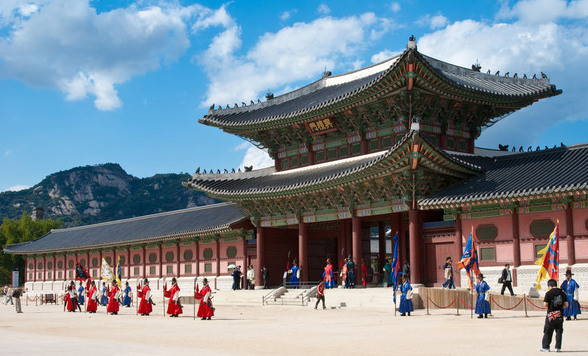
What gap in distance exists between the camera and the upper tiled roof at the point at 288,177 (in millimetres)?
30147

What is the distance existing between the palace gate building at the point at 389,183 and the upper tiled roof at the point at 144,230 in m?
0.31

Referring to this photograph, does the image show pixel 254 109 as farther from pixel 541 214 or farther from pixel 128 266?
pixel 541 214

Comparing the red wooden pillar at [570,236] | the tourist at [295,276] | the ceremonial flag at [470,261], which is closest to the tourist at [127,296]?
the tourist at [295,276]

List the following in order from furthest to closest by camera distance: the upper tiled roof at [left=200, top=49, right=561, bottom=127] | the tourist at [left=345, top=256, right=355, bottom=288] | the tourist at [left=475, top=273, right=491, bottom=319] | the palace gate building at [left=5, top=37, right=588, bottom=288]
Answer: the upper tiled roof at [left=200, top=49, right=561, bottom=127] < the tourist at [left=345, top=256, right=355, bottom=288] < the palace gate building at [left=5, top=37, right=588, bottom=288] < the tourist at [left=475, top=273, right=491, bottom=319]

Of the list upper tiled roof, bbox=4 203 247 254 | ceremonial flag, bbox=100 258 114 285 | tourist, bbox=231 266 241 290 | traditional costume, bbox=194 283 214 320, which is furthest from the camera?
upper tiled roof, bbox=4 203 247 254

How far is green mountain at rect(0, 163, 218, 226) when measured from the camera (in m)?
170

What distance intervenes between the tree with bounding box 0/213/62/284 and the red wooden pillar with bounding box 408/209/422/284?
61.4m

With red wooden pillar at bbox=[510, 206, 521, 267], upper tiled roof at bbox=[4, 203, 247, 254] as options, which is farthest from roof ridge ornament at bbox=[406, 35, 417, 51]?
upper tiled roof at bbox=[4, 203, 247, 254]

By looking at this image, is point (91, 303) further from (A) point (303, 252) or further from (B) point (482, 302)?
(B) point (482, 302)

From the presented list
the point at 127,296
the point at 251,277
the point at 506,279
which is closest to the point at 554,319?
the point at 506,279

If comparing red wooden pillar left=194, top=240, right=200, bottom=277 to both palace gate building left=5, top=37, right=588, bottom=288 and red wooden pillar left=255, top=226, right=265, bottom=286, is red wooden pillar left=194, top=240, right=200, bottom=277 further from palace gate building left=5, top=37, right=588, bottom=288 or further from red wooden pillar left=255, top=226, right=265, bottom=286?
red wooden pillar left=255, top=226, right=265, bottom=286

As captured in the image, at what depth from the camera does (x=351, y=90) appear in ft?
112

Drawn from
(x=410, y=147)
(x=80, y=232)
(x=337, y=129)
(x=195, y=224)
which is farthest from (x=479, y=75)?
(x=80, y=232)

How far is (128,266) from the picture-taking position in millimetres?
49375
